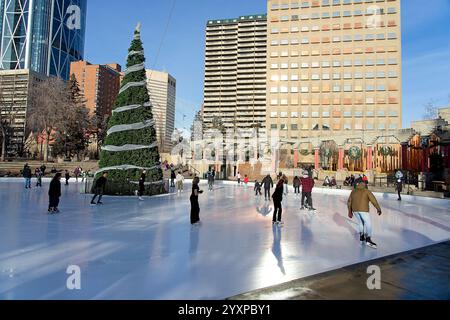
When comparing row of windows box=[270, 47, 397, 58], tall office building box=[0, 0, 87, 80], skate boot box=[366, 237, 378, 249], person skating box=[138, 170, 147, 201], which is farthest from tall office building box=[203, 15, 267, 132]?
skate boot box=[366, 237, 378, 249]

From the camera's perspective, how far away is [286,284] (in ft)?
12.9

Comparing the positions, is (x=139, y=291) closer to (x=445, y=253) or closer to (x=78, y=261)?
(x=78, y=261)

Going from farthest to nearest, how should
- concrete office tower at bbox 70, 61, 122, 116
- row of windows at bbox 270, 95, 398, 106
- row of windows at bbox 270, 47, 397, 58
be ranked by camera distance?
concrete office tower at bbox 70, 61, 122, 116 → row of windows at bbox 270, 47, 397, 58 → row of windows at bbox 270, 95, 398, 106

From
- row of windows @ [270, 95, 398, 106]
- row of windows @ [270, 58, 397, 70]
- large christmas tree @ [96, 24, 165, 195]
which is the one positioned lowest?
large christmas tree @ [96, 24, 165, 195]

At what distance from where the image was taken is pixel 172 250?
223 inches

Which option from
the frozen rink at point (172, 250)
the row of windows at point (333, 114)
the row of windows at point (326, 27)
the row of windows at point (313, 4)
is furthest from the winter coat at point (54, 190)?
the row of windows at point (313, 4)

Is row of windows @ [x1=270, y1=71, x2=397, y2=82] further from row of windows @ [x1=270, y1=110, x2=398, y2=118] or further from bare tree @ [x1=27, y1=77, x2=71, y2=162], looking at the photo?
bare tree @ [x1=27, y1=77, x2=71, y2=162]

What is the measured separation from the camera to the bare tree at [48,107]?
1727 inches

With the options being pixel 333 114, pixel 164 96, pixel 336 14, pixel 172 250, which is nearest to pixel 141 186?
pixel 172 250

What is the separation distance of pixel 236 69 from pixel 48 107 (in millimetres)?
84435

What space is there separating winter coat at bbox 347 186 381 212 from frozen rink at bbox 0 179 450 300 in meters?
0.83

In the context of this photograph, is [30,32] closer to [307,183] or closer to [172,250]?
[307,183]

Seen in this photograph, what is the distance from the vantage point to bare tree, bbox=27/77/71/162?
43.9m
